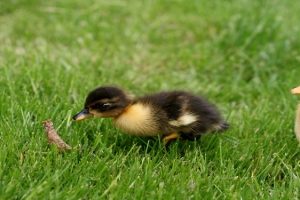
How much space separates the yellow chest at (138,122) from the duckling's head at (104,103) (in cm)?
6

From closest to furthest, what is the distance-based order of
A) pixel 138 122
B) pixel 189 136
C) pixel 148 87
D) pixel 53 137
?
pixel 53 137
pixel 138 122
pixel 189 136
pixel 148 87

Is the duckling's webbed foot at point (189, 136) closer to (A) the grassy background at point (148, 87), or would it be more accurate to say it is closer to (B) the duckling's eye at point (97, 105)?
(A) the grassy background at point (148, 87)

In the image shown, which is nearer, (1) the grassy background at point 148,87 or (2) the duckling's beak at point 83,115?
(1) the grassy background at point 148,87

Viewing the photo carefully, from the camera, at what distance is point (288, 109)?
13.4ft

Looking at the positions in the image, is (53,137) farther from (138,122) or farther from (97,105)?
Answer: (138,122)

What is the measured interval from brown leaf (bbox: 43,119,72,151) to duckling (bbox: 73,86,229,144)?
7.1 inches

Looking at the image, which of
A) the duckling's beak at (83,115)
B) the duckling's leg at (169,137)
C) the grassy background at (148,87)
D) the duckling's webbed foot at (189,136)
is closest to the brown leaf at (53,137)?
the grassy background at (148,87)

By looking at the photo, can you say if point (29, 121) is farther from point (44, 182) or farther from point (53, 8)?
point (53, 8)

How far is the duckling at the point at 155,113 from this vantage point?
10.4 feet

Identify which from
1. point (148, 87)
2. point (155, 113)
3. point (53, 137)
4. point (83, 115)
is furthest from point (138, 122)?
point (148, 87)

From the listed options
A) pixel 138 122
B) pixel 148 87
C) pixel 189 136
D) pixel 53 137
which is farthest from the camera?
pixel 148 87

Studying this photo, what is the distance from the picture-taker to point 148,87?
472cm

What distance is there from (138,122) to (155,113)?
134 millimetres

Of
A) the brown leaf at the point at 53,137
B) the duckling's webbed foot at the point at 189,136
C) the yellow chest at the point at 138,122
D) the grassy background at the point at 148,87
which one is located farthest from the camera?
the duckling's webbed foot at the point at 189,136
